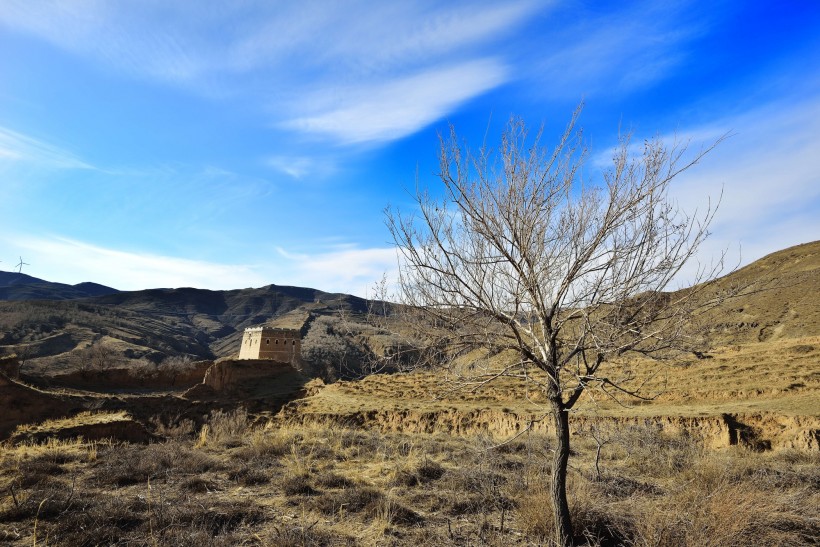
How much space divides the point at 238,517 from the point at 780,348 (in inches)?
1012

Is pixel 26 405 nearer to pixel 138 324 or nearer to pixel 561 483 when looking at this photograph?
Answer: pixel 561 483

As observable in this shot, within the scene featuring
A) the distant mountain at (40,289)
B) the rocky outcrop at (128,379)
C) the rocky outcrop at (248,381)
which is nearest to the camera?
the rocky outcrop at (248,381)

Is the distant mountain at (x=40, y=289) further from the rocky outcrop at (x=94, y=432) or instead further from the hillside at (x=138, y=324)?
the rocky outcrop at (x=94, y=432)

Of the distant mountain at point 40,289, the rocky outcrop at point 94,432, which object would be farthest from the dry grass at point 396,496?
the distant mountain at point 40,289

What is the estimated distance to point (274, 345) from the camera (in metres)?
52.3

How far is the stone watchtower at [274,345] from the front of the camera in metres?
51.5

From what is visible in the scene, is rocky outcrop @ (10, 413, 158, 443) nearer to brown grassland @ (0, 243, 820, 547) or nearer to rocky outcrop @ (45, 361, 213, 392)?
brown grassland @ (0, 243, 820, 547)

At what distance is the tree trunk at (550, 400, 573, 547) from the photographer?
15.2ft

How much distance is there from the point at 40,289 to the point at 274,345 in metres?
121

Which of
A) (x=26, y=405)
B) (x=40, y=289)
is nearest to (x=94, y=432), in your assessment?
(x=26, y=405)

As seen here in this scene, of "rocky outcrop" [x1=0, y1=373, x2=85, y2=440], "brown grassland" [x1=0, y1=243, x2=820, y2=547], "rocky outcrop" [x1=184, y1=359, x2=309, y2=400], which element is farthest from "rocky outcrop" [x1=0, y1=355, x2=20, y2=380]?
"brown grassland" [x1=0, y1=243, x2=820, y2=547]

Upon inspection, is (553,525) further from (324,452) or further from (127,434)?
(127,434)

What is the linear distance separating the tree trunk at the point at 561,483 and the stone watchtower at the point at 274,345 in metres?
48.8

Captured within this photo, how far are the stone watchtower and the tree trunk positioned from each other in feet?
160
